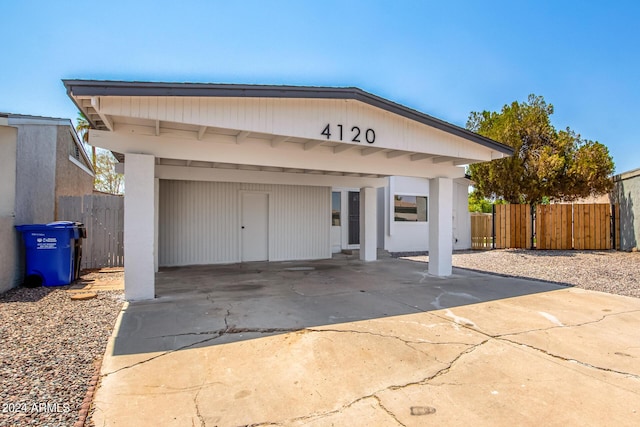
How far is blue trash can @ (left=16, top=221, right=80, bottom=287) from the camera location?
6.67 m

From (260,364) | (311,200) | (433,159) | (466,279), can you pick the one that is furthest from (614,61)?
(260,364)

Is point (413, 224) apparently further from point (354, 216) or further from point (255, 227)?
point (255, 227)

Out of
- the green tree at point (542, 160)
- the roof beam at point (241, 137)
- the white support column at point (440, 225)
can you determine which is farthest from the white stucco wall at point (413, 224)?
the roof beam at point (241, 137)

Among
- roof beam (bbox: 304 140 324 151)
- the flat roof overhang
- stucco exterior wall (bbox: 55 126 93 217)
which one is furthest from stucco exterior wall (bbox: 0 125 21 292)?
roof beam (bbox: 304 140 324 151)

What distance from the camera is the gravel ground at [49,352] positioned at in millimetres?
2543

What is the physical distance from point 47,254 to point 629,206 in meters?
19.0

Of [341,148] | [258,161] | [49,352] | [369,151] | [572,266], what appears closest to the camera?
[49,352]

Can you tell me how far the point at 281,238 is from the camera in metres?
11.3

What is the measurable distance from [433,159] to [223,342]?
6385 millimetres

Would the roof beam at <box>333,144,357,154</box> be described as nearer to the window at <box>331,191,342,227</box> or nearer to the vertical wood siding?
the vertical wood siding

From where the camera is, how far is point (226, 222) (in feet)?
34.5

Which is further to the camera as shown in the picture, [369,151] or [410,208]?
[410,208]

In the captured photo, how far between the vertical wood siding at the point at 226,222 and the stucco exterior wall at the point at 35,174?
2576mm

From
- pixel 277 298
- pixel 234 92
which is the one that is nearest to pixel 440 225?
pixel 277 298
